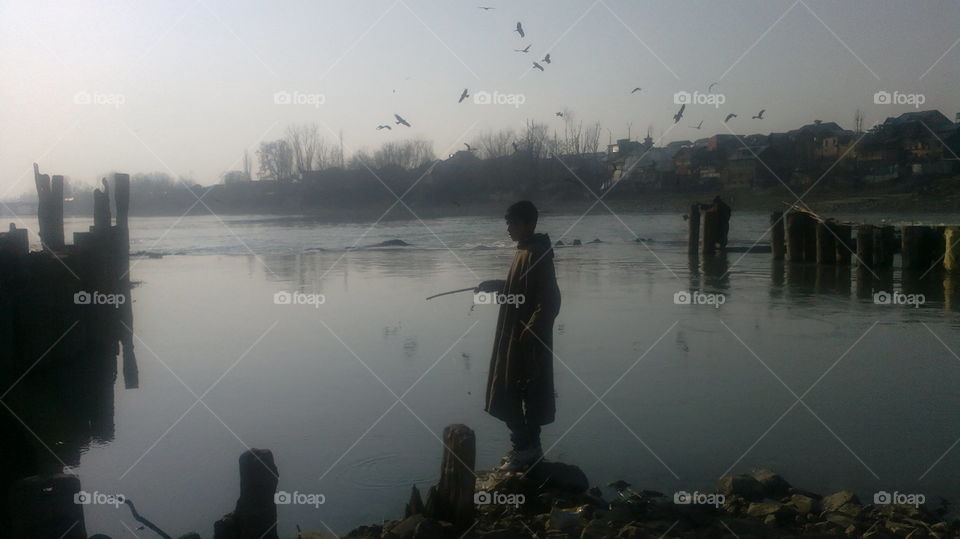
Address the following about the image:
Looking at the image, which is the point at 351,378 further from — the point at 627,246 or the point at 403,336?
the point at 627,246

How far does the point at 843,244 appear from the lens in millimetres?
23250

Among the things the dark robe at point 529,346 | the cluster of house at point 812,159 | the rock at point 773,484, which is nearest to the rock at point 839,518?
the rock at point 773,484

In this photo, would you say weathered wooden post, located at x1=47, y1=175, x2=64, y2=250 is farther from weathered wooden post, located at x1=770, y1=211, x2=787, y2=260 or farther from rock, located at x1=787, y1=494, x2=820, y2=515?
weathered wooden post, located at x1=770, y1=211, x2=787, y2=260

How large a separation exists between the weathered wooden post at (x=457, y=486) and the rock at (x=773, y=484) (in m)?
2.11

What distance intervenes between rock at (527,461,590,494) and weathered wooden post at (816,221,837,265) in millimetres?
19231

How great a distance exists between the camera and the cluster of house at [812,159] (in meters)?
60.2

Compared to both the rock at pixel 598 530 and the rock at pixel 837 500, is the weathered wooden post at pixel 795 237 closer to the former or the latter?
the rock at pixel 837 500

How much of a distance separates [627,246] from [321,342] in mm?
22645

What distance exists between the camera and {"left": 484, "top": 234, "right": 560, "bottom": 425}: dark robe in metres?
6.48

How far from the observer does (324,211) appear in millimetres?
67375

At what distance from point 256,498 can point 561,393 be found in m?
4.43

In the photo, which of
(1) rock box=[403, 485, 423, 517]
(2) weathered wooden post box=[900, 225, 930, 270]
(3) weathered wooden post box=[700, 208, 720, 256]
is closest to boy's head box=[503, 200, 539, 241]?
(1) rock box=[403, 485, 423, 517]

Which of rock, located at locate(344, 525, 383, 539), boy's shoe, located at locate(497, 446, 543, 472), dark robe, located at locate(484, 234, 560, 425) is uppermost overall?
dark robe, located at locate(484, 234, 560, 425)

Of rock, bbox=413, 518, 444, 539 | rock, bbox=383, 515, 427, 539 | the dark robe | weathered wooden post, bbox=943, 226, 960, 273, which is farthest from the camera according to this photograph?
weathered wooden post, bbox=943, 226, 960, 273
